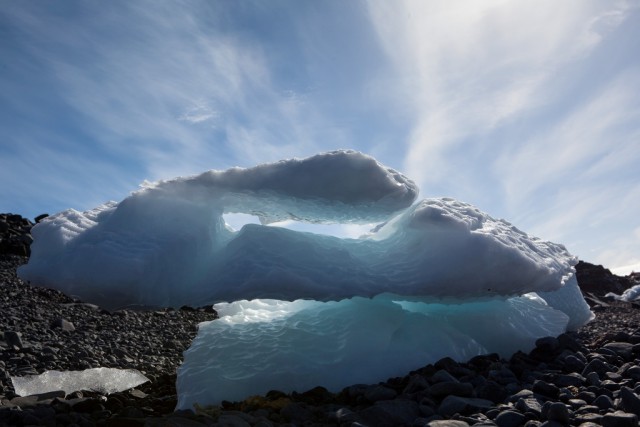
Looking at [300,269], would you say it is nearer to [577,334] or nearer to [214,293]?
[214,293]

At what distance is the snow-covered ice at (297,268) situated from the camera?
572 centimetres

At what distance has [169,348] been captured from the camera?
11180 millimetres

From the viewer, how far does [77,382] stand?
7477 millimetres

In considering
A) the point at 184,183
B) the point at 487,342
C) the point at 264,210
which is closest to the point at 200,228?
the point at 184,183

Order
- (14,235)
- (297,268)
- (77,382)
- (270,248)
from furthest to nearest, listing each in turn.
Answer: (14,235)
(77,382)
(270,248)
(297,268)

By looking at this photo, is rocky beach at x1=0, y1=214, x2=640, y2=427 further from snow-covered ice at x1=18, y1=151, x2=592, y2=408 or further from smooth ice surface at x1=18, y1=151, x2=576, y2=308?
smooth ice surface at x1=18, y1=151, x2=576, y2=308

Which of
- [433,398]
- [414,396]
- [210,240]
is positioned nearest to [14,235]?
[210,240]

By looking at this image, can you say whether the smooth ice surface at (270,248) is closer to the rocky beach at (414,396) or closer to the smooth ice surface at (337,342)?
the rocky beach at (414,396)

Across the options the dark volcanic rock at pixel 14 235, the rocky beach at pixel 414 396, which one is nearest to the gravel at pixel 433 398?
the rocky beach at pixel 414 396

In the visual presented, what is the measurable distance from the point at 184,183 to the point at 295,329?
7.38ft

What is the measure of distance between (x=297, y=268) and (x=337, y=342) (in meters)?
1.21

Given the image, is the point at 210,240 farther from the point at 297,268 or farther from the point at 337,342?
the point at 337,342

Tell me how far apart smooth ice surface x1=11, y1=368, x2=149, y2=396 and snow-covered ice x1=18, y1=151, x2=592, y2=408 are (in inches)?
61.1

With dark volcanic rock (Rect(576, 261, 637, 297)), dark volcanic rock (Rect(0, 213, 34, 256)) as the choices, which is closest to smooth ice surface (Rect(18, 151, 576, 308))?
dark volcanic rock (Rect(0, 213, 34, 256))
